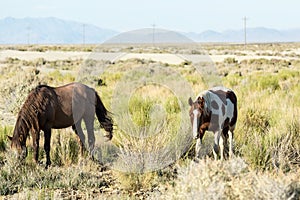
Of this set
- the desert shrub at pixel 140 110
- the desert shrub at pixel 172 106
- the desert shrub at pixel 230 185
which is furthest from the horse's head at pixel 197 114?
the desert shrub at pixel 172 106

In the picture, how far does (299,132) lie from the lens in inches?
341

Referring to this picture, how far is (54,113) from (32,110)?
19.4 inches

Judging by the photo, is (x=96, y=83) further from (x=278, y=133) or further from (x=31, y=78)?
(x=278, y=133)

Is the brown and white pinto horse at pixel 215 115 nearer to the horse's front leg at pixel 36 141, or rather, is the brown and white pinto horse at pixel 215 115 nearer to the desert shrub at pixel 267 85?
the horse's front leg at pixel 36 141

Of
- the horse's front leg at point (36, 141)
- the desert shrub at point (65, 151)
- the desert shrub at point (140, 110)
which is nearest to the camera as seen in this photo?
the horse's front leg at point (36, 141)

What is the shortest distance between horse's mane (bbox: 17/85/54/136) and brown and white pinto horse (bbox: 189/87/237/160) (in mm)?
2505

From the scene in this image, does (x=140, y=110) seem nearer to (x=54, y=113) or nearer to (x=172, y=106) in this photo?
(x=172, y=106)

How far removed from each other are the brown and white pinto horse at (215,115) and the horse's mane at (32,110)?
8.22ft

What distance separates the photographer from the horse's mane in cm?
746

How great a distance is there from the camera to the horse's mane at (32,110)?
294 inches

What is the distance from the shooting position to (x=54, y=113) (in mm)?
7910

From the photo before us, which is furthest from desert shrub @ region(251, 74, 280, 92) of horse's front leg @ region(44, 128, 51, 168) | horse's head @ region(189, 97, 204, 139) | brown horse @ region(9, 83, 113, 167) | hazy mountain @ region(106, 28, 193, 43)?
horse's front leg @ region(44, 128, 51, 168)

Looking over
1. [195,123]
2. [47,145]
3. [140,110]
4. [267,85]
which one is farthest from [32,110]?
[267,85]

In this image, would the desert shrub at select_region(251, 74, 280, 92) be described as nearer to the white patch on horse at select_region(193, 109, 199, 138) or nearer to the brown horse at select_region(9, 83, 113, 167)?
the brown horse at select_region(9, 83, 113, 167)
